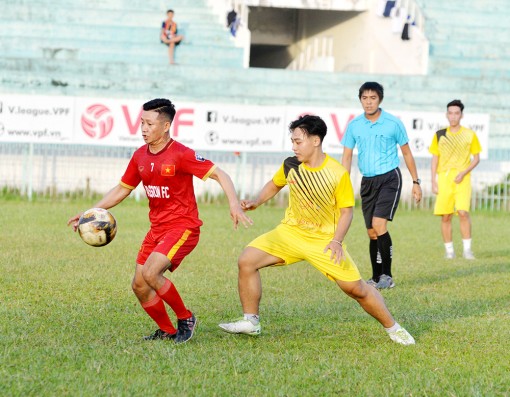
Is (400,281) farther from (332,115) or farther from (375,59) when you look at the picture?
(375,59)

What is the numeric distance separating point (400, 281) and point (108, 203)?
495cm

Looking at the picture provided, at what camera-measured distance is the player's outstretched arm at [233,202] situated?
7.18 m

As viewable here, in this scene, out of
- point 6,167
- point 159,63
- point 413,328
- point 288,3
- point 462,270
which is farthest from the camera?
point 288,3

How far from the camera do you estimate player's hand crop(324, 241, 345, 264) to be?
7398mm

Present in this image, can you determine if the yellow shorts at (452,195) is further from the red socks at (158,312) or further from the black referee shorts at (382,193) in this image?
Answer: the red socks at (158,312)

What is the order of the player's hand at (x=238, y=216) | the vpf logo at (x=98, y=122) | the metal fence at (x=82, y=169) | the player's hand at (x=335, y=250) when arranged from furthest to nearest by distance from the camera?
the metal fence at (x=82, y=169) → the vpf logo at (x=98, y=122) → the player's hand at (x=335, y=250) → the player's hand at (x=238, y=216)

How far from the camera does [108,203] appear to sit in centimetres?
801

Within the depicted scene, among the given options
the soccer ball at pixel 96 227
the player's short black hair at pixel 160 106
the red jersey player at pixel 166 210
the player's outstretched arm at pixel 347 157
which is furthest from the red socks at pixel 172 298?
the player's outstretched arm at pixel 347 157

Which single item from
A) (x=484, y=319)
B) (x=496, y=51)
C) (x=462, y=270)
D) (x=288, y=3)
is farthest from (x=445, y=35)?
(x=484, y=319)

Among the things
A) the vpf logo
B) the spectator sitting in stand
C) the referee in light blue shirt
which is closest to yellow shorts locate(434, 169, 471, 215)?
the referee in light blue shirt

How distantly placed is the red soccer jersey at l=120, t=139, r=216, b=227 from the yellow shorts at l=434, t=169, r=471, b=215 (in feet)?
24.7

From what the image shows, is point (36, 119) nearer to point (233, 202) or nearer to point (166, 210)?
point (166, 210)

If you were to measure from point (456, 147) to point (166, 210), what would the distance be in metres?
7.78

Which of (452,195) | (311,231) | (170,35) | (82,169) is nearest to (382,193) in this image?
(452,195)
